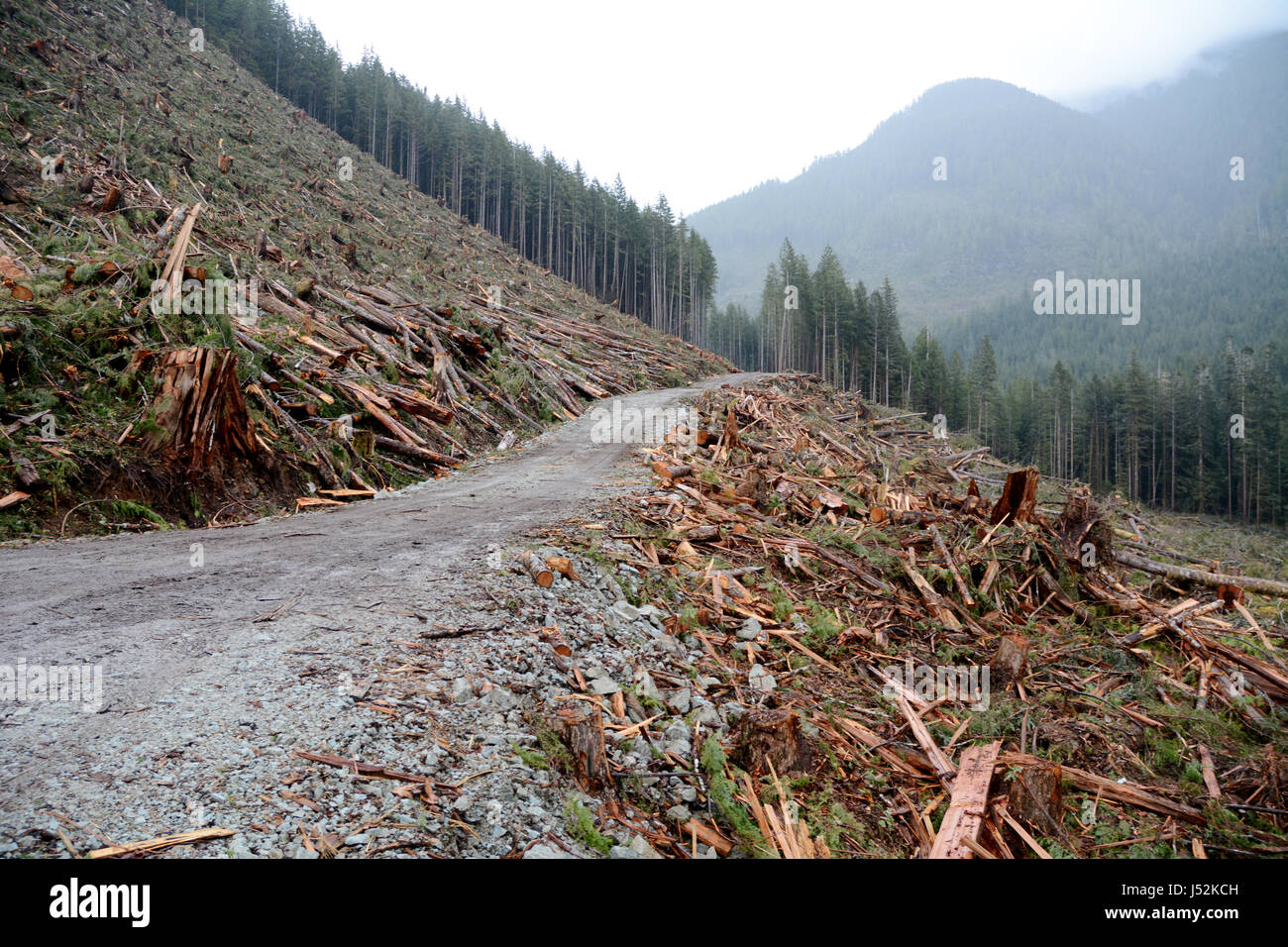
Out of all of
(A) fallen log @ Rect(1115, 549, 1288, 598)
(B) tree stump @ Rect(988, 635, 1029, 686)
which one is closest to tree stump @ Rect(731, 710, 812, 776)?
(B) tree stump @ Rect(988, 635, 1029, 686)

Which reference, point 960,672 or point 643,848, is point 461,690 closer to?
point 643,848

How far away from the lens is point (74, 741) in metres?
2.83

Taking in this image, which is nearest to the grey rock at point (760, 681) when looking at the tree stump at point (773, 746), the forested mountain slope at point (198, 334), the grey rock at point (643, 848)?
the tree stump at point (773, 746)

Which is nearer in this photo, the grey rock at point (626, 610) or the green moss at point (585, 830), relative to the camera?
the green moss at point (585, 830)

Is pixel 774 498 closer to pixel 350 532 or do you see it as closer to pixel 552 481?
pixel 552 481

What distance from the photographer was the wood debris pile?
434 cm

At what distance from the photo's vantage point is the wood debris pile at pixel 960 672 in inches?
171

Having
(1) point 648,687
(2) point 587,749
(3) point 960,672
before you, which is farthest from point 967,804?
(3) point 960,672

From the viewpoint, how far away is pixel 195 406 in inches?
320

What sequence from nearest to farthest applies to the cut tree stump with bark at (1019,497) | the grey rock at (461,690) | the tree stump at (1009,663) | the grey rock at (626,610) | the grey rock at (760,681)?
the grey rock at (461,690), the grey rock at (760,681), the grey rock at (626,610), the tree stump at (1009,663), the cut tree stump with bark at (1019,497)

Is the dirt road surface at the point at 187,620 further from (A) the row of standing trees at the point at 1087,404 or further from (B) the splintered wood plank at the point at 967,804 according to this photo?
(A) the row of standing trees at the point at 1087,404

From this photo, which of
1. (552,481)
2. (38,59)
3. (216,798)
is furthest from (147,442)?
(38,59)

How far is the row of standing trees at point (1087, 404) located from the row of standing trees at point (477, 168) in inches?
658
